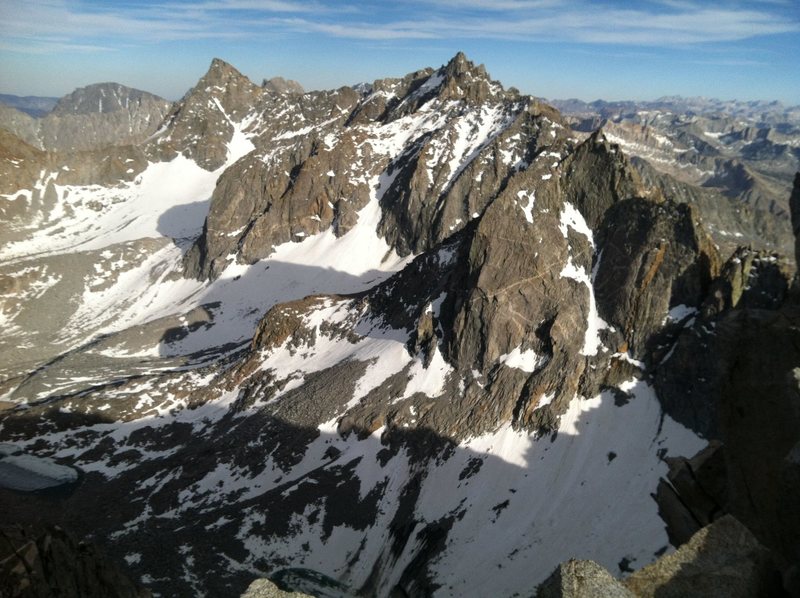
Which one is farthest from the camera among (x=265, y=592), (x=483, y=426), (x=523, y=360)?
(x=523, y=360)

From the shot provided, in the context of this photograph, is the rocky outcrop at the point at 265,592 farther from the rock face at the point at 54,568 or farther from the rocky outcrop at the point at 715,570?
the rock face at the point at 54,568

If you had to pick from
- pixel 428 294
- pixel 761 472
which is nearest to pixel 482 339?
pixel 428 294

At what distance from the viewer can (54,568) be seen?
2473cm

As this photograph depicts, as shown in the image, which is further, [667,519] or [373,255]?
[373,255]

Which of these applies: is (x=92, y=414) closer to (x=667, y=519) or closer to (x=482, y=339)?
(x=482, y=339)

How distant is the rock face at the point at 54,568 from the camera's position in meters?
22.7

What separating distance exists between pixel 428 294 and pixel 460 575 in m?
41.6

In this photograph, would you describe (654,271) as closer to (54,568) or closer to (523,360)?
(523,360)

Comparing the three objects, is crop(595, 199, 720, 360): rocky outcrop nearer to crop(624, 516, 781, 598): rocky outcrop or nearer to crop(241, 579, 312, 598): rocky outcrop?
crop(624, 516, 781, 598): rocky outcrop

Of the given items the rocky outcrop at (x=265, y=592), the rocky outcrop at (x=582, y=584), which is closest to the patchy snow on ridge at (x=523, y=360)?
the rocky outcrop at (x=582, y=584)

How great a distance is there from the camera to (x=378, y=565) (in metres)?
49.6

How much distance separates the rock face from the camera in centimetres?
2270

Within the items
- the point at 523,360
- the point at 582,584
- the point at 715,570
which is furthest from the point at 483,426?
the point at 582,584

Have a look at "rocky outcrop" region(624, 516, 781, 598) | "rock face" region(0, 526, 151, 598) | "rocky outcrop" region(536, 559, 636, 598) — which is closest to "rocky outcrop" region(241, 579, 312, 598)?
"rocky outcrop" region(536, 559, 636, 598)
